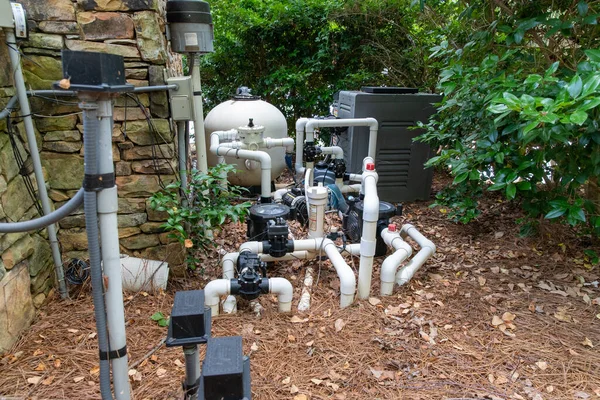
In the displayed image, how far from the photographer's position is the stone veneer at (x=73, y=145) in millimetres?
2119

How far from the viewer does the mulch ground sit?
195cm

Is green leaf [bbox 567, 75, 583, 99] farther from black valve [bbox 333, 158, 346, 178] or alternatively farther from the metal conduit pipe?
black valve [bbox 333, 158, 346, 178]

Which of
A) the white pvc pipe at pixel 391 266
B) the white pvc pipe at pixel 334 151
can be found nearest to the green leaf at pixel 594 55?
the white pvc pipe at pixel 391 266

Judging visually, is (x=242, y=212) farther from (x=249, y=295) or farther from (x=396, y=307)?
(x=396, y=307)

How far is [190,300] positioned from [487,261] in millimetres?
2609

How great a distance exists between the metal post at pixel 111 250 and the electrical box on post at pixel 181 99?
135 centimetres

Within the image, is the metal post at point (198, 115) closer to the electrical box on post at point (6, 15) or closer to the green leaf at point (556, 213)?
the electrical box on post at point (6, 15)

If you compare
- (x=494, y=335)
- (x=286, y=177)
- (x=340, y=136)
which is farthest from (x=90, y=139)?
(x=286, y=177)

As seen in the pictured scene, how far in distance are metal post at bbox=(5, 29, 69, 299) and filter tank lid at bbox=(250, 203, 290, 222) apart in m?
1.28

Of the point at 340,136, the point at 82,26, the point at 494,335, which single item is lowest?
the point at 494,335

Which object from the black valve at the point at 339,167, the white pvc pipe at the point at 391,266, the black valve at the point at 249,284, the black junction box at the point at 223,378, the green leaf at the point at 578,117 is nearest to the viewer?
the black junction box at the point at 223,378

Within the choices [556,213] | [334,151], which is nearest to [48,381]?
[556,213]

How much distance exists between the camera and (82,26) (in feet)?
7.49

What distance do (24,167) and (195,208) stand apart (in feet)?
3.19
